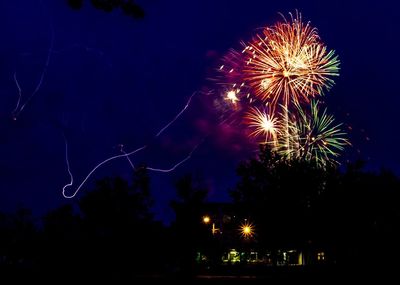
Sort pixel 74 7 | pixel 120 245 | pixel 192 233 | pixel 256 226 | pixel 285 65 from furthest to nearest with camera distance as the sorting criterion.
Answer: pixel 192 233, pixel 256 226, pixel 285 65, pixel 120 245, pixel 74 7

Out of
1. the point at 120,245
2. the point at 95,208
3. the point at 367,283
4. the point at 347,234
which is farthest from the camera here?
the point at 95,208

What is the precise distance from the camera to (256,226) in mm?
25359

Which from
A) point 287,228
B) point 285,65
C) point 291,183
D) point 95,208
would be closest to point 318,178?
point 291,183

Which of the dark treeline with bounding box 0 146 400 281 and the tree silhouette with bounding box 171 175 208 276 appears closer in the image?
the dark treeline with bounding box 0 146 400 281

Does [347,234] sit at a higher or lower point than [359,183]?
lower

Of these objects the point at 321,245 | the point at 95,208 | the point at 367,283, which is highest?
the point at 95,208

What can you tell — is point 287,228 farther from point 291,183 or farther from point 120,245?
point 120,245

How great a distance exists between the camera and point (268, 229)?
2452 cm

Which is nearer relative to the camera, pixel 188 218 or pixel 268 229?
pixel 268 229

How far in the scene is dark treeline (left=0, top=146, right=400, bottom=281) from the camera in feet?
49.3

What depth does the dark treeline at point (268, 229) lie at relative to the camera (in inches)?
592

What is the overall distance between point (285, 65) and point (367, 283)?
13429 mm

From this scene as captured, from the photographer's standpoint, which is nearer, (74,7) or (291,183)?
(74,7)

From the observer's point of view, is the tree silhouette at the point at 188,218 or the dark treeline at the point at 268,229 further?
the tree silhouette at the point at 188,218
